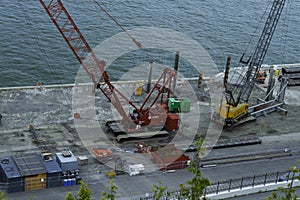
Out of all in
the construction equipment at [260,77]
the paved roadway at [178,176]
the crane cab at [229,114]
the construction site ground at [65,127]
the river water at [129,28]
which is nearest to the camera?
the paved roadway at [178,176]

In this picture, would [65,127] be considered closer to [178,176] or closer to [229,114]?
[178,176]

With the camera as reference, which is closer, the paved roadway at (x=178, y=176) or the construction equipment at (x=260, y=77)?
the paved roadway at (x=178, y=176)

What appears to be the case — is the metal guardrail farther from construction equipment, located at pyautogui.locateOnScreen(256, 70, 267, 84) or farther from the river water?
the river water

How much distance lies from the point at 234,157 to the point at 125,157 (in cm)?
→ 847

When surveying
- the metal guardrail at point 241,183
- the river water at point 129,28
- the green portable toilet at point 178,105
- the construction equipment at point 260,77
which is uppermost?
the metal guardrail at point 241,183

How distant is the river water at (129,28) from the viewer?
68062 millimetres

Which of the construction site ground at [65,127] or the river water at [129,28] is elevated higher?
the construction site ground at [65,127]

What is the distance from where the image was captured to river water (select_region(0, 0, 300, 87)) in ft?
223

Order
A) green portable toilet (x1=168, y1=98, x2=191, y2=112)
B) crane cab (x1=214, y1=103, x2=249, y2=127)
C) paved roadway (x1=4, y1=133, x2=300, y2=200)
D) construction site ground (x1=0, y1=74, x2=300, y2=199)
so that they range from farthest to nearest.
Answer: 1. green portable toilet (x1=168, y1=98, x2=191, y2=112)
2. crane cab (x1=214, y1=103, x2=249, y2=127)
3. construction site ground (x1=0, y1=74, x2=300, y2=199)
4. paved roadway (x1=4, y1=133, x2=300, y2=200)

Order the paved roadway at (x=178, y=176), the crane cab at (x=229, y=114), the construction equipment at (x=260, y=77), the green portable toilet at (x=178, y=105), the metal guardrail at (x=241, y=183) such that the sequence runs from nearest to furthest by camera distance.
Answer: the paved roadway at (x=178, y=176) → the metal guardrail at (x=241, y=183) → the crane cab at (x=229, y=114) → the green portable toilet at (x=178, y=105) → the construction equipment at (x=260, y=77)

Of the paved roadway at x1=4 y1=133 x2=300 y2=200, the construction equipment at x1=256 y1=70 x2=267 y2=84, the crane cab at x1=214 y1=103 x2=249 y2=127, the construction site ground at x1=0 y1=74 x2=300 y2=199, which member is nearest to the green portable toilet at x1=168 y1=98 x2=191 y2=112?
the construction site ground at x1=0 y1=74 x2=300 y2=199

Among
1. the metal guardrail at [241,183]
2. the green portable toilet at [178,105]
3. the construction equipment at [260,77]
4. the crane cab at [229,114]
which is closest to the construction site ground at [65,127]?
the crane cab at [229,114]

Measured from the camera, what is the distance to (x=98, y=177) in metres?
40.6

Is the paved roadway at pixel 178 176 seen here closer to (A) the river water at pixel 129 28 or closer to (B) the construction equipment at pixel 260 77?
(B) the construction equipment at pixel 260 77
